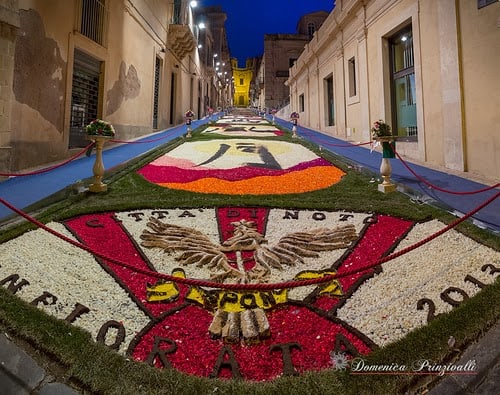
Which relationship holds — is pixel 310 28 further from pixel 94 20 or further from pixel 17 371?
pixel 17 371

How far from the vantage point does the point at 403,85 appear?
934 centimetres

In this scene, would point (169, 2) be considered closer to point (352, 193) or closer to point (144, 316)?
point (352, 193)

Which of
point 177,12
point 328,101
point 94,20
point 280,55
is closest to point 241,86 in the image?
point 280,55

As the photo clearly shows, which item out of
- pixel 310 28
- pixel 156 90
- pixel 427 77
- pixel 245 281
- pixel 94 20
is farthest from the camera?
pixel 310 28

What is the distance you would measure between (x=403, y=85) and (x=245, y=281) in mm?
9444

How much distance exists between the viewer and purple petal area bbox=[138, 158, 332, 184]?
5773 mm

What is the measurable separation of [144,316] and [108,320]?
0.77 feet

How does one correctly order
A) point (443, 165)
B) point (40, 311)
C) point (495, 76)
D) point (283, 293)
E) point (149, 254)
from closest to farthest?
point (40, 311) < point (283, 293) < point (149, 254) < point (495, 76) < point (443, 165)

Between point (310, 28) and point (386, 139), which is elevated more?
point (310, 28)

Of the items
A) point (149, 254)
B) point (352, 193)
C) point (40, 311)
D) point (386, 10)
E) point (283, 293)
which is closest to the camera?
point (40, 311)

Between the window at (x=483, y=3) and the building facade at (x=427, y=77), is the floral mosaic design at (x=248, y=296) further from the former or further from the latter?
the window at (x=483, y=3)

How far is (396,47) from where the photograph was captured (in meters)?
9.73

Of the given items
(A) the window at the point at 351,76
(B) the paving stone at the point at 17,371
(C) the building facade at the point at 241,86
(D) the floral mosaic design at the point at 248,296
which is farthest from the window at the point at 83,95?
(C) the building facade at the point at 241,86

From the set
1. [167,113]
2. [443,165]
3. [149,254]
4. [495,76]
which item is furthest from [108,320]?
[167,113]
